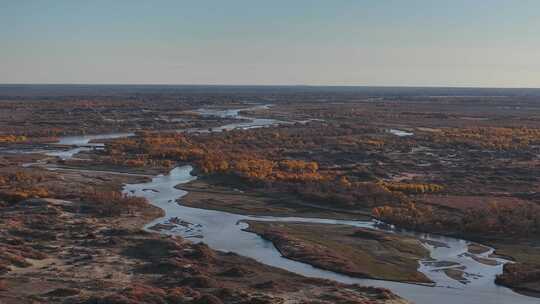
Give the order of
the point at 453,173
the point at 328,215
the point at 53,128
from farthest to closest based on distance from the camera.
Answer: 1. the point at 53,128
2. the point at 453,173
3. the point at 328,215

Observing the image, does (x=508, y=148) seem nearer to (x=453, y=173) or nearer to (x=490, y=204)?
(x=453, y=173)

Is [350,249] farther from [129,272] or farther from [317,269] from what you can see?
[129,272]

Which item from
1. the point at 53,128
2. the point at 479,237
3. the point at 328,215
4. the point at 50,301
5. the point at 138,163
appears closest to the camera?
the point at 50,301

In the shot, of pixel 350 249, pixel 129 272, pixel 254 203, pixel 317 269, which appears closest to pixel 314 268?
pixel 317 269

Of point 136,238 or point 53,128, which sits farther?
point 53,128

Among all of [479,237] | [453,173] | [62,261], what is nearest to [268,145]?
[453,173]

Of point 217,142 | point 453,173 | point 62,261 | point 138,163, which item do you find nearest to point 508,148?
point 453,173

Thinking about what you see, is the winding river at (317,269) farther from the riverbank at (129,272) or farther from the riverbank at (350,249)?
the riverbank at (129,272)
